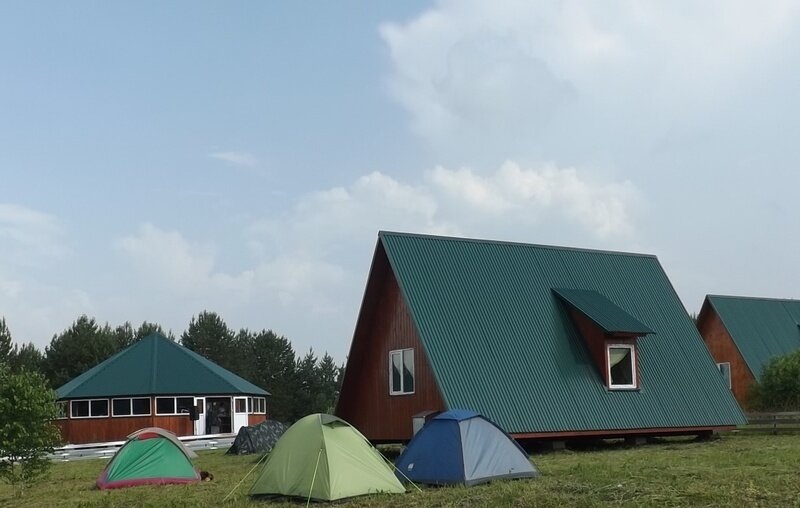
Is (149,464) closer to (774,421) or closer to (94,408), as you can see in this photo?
(774,421)

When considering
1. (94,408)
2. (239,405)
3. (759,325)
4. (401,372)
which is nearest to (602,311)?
(401,372)

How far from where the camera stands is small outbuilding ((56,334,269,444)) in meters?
43.1

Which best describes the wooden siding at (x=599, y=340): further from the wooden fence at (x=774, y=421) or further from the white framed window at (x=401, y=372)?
the wooden fence at (x=774, y=421)

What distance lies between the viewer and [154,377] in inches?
1724

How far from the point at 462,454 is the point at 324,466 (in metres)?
2.47

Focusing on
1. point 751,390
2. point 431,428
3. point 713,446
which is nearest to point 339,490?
point 431,428

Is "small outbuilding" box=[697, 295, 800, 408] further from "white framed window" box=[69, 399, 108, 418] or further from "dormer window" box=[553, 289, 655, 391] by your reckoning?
"white framed window" box=[69, 399, 108, 418]

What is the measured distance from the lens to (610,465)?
18000 millimetres

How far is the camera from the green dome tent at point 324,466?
14.5m

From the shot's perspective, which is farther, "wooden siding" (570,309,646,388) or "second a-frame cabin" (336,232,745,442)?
"wooden siding" (570,309,646,388)

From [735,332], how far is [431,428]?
28716mm

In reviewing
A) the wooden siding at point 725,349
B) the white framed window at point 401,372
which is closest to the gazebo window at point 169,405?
the white framed window at point 401,372

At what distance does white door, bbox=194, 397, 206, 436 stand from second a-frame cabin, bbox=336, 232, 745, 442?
18533 millimetres

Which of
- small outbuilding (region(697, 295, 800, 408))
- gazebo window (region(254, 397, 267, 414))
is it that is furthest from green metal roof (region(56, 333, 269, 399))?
small outbuilding (region(697, 295, 800, 408))
